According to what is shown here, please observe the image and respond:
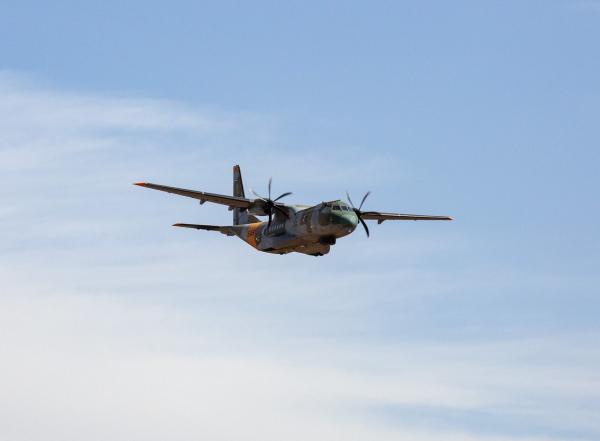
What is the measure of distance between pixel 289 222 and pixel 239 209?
1243 cm

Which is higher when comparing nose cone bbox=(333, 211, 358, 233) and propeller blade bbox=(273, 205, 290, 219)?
propeller blade bbox=(273, 205, 290, 219)

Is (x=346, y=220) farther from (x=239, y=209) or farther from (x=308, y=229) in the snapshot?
(x=239, y=209)

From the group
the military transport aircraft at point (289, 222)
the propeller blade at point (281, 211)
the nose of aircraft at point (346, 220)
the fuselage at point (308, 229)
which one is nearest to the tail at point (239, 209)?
the military transport aircraft at point (289, 222)

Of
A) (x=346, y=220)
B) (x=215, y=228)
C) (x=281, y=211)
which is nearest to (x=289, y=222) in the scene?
(x=281, y=211)

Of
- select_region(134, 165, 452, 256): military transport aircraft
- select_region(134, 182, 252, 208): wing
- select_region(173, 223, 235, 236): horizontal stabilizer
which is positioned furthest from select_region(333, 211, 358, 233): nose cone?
select_region(173, 223, 235, 236): horizontal stabilizer

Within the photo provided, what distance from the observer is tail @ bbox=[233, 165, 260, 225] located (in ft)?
296

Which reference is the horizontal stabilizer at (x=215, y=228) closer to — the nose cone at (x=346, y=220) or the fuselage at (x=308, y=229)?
the fuselage at (x=308, y=229)

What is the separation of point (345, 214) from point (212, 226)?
48.7 ft

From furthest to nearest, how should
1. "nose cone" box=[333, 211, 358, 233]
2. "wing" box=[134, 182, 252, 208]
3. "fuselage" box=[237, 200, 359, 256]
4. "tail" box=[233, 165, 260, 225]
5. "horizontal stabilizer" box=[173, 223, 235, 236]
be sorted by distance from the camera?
"tail" box=[233, 165, 260, 225], "horizontal stabilizer" box=[173, 223, 235, 236], "wing" box=[134, 182, 252, 208], "fuselage" box=[237, 200, 359, 256], "nose cone" box=[333, 211, 358, 233]

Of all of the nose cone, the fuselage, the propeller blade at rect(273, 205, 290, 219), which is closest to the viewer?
the nose cone

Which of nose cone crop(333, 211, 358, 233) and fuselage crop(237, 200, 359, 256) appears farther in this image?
fuselage crop(237, 200, 359, 256)

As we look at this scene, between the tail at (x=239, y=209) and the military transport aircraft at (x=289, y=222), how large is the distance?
97mm

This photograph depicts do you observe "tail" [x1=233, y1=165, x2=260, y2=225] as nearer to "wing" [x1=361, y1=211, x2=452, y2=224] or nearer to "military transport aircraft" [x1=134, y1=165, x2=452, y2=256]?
"military transport aircraft" [x1=134, y1=165, x2=452, y2=256]

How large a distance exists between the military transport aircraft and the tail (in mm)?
97
